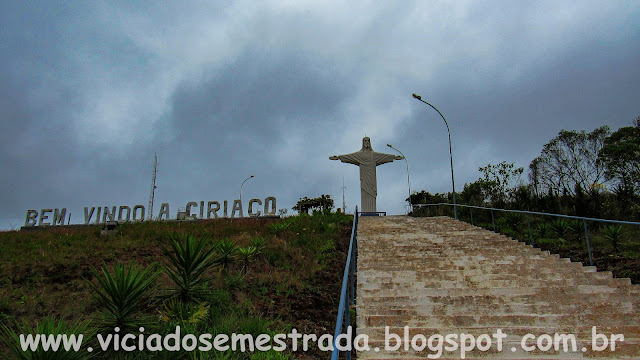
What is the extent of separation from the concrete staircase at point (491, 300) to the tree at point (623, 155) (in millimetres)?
25097

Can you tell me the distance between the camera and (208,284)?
314 inches

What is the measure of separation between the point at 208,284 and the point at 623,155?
110 ft

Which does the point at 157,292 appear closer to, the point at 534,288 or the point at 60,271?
the point at 60,271

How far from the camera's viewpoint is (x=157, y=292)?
298 inches

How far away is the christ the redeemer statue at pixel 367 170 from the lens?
778 inches

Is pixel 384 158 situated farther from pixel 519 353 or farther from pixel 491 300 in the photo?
pixel 519 353

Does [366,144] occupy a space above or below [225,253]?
above

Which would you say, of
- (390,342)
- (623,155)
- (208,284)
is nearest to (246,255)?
(208,284)

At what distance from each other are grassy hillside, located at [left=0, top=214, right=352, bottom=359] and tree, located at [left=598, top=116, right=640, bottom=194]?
26.0 m

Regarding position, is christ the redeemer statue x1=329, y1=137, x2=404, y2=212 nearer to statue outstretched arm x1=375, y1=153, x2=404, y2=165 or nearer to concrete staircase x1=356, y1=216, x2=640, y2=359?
statue outstretched arm x1=375, y1=153, x2=404, y2=165

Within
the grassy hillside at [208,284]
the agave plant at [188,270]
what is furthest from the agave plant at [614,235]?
the agave plant at [188,270]

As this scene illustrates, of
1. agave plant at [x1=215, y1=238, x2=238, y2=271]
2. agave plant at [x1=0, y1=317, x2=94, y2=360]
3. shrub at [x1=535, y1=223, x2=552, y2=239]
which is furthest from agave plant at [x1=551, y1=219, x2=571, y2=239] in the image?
agave plant at [x1=0, y1=317, x2=94, y2=360]

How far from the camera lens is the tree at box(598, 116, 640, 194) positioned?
28.7 meters

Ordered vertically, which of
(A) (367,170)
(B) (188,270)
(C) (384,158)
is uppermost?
(C) (384,158)
